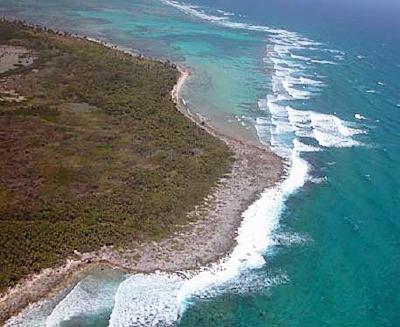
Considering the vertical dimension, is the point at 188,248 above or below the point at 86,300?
above

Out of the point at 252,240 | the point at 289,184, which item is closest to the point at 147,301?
the point at 252,240

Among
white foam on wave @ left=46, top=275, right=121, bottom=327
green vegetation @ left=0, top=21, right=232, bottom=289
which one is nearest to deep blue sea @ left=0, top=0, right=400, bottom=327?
white foam on wave @ left=46, top=275, right=121, bottom=327

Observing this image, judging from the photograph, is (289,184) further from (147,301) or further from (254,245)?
(147,301)

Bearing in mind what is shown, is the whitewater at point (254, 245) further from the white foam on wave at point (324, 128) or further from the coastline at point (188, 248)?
the coastline at point (188, 248)

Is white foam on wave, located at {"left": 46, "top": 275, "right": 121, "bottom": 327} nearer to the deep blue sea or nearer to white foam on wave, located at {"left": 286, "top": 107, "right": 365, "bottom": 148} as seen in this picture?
the deep blue sea

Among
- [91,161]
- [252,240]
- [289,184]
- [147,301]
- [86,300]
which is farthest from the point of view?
[289,184]

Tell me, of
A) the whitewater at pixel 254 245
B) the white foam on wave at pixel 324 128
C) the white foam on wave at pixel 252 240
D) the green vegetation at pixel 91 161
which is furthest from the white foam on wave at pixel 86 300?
the white foam on wave at pixel 324 128

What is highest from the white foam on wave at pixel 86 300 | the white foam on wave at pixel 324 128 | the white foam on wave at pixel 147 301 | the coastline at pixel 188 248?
the white foam on wave at pixel 324 128
